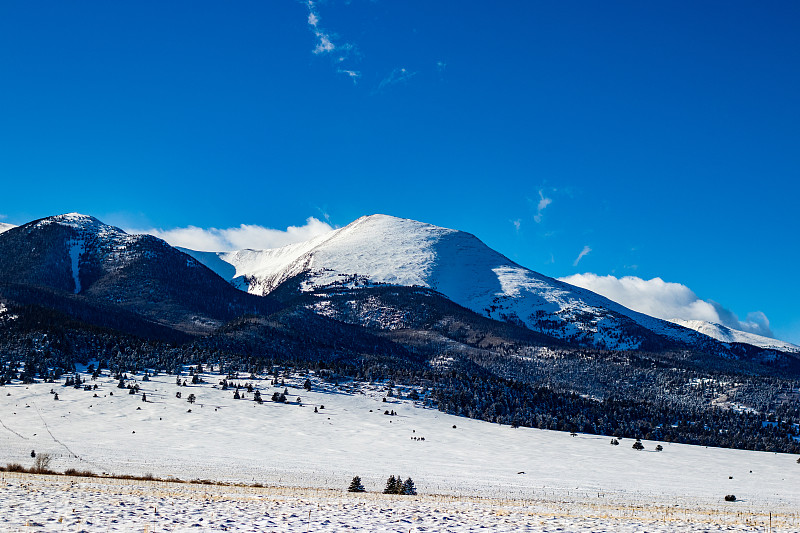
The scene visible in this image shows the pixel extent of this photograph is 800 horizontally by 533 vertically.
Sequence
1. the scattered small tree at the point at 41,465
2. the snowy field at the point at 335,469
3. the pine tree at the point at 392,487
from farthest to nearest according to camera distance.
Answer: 1. the scattered small tree at the point at 41,465
2. the pine tree at the point at 392,487
3. the snowy field at the point at 335,469

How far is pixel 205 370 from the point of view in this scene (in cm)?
13900

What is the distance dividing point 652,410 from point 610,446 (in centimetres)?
7387

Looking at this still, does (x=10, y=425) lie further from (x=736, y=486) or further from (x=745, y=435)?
(x=745, y=435)

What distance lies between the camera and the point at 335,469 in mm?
62781

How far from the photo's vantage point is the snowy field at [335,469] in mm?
27500

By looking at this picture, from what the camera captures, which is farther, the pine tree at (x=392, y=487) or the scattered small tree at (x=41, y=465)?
the scattered small tree at (x=41, y=465)

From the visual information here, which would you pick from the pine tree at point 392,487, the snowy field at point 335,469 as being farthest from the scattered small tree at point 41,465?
the pine tree at point 392,487

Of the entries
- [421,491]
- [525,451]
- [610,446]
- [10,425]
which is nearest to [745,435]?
[610,446]

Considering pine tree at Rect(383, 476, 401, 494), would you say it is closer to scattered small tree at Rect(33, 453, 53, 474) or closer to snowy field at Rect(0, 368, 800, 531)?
snowy field at Rect(0, 368, 800, 531)

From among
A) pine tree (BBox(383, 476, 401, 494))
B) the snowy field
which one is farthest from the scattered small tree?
pine tree (BBox(383, 476, 401, 494))

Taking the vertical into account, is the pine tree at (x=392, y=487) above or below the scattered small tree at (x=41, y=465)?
above

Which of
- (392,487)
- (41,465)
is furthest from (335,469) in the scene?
(41,465)

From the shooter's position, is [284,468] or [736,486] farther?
[736,486]

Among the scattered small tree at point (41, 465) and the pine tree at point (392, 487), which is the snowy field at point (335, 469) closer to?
the scattered small tree at point (41, 465)
